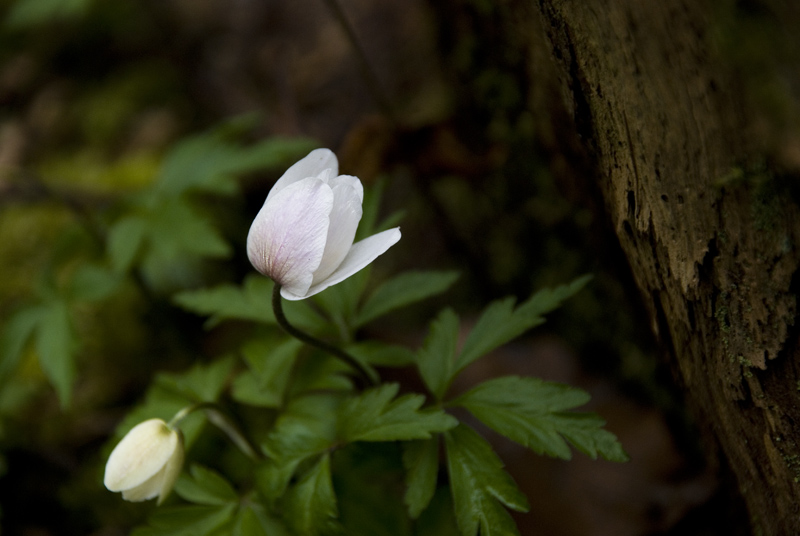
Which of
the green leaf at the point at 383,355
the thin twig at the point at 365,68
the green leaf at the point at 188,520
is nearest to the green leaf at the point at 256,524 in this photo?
the green leaf at the point at 188,520

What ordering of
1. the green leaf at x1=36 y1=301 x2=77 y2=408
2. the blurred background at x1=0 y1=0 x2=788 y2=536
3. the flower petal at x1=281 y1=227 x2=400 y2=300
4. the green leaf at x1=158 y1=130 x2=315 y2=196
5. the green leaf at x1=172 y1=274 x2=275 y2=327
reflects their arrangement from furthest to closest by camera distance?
1. the green leaf at x1=158 y1=130 x2=315 y2=196
2. the green leaf at x1=36 y1=301 x2=77 y2=408
3. the blurred background at x1=0 y1=0 x2=788 y2=536
4. the green leaf at x1=172 y1=274 x2=275 y2=327
5. the flower petal at x1=281 y1=227 x2=400 y2=300

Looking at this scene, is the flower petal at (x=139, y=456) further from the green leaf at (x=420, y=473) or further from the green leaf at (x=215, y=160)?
the green leaf at (x=215, y=160)

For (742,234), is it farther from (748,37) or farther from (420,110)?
(420,110)

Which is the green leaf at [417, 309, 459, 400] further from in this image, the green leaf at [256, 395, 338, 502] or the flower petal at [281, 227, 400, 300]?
the flower petal at [281, 227, 400, 300]

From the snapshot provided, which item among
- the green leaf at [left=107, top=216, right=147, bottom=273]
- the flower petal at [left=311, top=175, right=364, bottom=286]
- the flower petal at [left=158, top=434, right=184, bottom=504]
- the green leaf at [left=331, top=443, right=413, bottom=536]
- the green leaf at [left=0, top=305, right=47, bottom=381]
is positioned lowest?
the green leaf at [left=331, top=443, right=413, bottom=536]

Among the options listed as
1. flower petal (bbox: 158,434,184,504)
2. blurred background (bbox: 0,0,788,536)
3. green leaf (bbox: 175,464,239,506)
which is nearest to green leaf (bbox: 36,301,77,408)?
blurred background (bbox: 0,0,788,536)

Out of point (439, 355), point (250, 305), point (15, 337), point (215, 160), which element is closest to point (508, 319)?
point (439, 355)

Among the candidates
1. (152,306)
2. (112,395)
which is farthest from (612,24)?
(112,395)

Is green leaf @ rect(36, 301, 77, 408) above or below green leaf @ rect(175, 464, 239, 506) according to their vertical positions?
above
